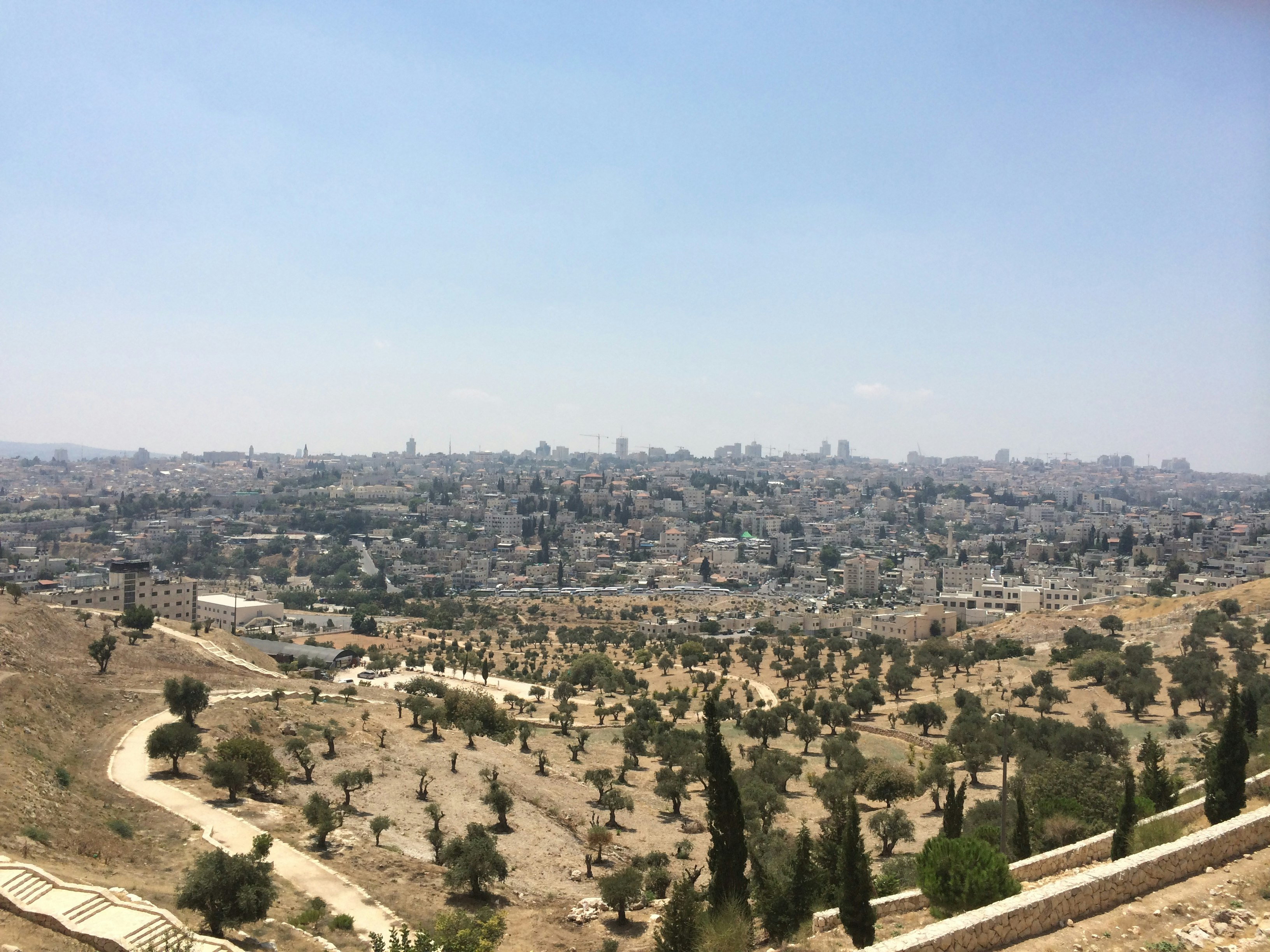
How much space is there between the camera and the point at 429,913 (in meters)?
13.7

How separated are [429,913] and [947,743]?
59.0ft

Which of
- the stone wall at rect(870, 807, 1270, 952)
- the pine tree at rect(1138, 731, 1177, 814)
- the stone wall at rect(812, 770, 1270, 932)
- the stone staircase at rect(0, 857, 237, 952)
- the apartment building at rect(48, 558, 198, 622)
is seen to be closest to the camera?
the stone wall at rect(870, 807, 1270, 952)

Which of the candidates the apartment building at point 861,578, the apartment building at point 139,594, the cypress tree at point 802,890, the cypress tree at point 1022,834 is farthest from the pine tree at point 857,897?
the apartment building at point 861,578

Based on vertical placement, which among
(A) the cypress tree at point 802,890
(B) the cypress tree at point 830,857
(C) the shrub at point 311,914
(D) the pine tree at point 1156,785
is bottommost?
(C) the shrub at point 311,914

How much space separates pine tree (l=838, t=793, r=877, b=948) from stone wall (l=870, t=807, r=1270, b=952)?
40.6 inches

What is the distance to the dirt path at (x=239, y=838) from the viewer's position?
525 inches

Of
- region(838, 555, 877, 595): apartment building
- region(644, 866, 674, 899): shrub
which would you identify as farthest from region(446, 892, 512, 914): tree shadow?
region(838, 555, 877, 595): apartment building

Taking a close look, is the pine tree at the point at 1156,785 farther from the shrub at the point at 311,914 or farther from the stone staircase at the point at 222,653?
the stone staircase at the point at 222,653

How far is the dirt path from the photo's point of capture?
13344 millimetres

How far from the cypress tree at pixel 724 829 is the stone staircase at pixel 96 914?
5.66 metres

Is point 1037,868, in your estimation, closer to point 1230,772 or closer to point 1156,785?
point 1230,772

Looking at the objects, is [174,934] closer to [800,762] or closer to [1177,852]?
[1177,852]

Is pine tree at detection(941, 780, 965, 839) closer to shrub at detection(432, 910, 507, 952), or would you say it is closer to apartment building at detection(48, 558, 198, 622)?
shrub at detection(432, 910, 507, 952)

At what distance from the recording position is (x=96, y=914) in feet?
34.3
